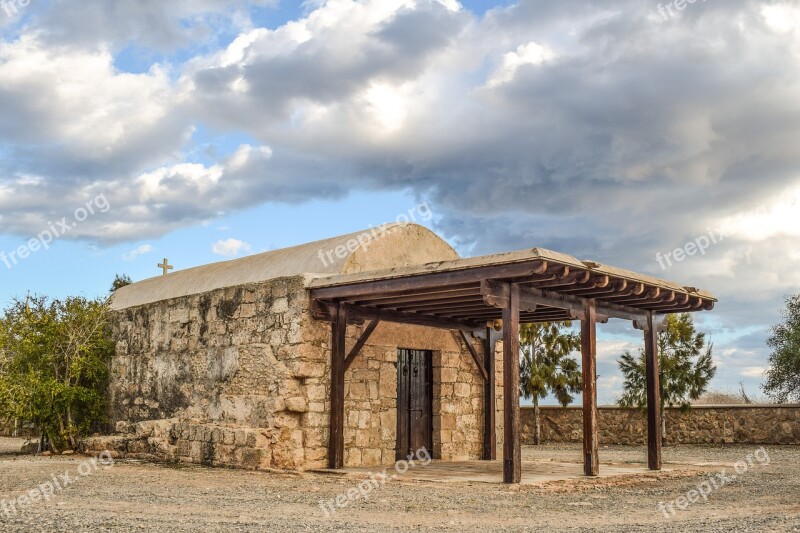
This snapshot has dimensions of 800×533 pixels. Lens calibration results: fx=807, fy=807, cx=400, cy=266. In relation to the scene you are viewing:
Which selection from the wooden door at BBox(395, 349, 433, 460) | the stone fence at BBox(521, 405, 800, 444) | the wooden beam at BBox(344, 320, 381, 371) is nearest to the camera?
the wooden beam at BBox(344, 320, 381, 371)

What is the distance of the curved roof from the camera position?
12.2 m

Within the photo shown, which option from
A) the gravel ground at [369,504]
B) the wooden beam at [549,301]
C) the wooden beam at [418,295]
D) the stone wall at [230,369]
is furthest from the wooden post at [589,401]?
the stone wall at [230,369]

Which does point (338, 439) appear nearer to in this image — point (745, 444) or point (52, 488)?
point (52, 488)

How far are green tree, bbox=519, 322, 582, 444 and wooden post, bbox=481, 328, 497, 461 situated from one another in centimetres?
688

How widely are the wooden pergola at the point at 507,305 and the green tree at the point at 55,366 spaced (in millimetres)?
5957

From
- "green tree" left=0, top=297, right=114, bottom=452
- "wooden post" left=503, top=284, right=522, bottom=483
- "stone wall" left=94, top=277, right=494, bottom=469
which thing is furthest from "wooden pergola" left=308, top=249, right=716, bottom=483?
"green tree" left=0, top=297, right=114, bottom=452

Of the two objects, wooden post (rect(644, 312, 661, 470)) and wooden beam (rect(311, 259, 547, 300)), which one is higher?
wooden beam (rect(311, 259, 547, 300))

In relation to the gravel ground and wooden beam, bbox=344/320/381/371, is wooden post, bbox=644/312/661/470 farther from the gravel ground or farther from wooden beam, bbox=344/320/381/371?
wooden beam, bbox=344/320/381/371

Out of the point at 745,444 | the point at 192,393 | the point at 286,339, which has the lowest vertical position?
the point at 745,444

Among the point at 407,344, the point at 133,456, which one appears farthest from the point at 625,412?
the point at 133,456

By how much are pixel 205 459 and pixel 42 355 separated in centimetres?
466

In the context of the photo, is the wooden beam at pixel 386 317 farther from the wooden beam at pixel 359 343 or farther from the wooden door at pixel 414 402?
the wooden door at pixel 414 402

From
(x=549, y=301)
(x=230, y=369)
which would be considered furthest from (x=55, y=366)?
(x=549, y=301)

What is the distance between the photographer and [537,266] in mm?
8695
